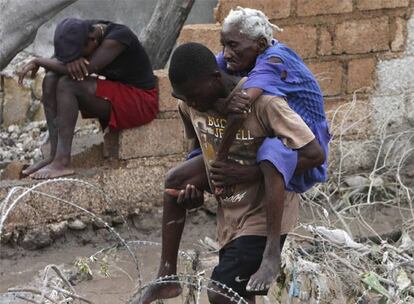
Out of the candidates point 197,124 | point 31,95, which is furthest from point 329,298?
point 31,95

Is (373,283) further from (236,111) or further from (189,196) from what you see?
(236,111)

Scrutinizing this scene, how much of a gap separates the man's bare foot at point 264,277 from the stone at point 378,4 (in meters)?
3.44

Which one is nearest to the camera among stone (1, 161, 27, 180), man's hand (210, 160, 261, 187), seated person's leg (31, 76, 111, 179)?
man's hand (210, 160, 261, 187)

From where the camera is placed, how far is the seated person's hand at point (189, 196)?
4.00 metres

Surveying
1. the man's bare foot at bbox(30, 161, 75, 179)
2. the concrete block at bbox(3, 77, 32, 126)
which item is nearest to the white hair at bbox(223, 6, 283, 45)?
the man's bare foot at bbox(30, 161, 75, 179)

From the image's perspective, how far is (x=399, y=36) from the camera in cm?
687

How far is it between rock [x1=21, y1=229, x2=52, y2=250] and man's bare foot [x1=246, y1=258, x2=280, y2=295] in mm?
2822

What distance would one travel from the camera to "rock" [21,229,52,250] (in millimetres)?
6215

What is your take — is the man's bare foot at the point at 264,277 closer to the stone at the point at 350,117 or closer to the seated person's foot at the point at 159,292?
the seated person's foot at the point at 159,292

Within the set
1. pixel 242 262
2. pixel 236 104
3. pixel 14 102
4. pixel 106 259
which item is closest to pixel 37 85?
pixel 14 102

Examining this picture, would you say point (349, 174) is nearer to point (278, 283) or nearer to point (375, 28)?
point (375, 28)

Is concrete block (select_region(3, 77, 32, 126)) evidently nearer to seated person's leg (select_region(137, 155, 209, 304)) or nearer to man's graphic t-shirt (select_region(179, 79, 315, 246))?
seated person's leg (select_region(137, 155, 209, 304))

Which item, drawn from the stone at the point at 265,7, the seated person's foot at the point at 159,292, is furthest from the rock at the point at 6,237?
the seated person's foot at the point at 159,292

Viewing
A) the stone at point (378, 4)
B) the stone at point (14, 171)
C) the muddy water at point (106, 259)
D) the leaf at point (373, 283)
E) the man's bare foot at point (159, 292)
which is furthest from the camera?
the stone at point (378, 4)
